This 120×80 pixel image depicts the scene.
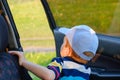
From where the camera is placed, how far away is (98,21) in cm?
411

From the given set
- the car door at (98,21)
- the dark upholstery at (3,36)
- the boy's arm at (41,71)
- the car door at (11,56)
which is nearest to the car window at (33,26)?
the car door at (98,21)

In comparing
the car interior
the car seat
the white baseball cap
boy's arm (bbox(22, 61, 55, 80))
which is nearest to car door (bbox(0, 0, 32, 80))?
the car seat

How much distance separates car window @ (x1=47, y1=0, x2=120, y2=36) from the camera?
4102mm

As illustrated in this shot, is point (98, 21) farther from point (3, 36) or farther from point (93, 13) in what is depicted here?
point (3, 36)

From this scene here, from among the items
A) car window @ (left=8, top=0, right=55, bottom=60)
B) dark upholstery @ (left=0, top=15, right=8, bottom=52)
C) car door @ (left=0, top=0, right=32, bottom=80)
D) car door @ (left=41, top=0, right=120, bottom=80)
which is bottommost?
car window @ (left=8, top=0, right=55, bottom=60)

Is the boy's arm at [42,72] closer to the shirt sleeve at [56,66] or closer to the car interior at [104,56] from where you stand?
the shirt sleeve at [56,66]

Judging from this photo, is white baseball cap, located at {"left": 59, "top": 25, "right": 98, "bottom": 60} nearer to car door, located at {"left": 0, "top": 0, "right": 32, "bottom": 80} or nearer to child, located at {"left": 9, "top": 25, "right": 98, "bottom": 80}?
child, located at {"left": 9, "top": 25, "right": 98, "bottom": 80}

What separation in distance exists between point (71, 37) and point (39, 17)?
3517 millimetres

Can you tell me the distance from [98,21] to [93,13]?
8cm

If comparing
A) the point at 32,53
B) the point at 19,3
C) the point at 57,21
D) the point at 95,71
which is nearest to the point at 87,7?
the point at 57,21

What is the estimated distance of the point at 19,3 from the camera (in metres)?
6.00

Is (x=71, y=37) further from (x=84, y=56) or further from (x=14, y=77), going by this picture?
(x=14, y=77)

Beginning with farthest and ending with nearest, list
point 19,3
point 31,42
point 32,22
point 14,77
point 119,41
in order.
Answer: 1. point 31,42
2. point 32,22
3. point 19,3
4. point 119,41
5. point 14,77

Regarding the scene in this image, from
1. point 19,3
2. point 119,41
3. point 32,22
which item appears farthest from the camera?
point 32,22
